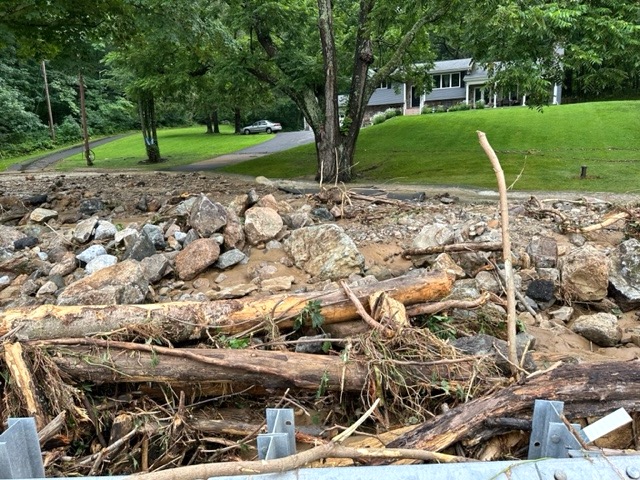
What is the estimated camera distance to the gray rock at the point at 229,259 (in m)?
6.34

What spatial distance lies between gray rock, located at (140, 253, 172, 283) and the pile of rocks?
1cm

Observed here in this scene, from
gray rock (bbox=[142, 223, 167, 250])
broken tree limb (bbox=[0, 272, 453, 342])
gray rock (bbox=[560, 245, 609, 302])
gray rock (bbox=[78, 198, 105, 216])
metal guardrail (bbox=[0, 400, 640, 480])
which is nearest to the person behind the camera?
metal guardrail (bbox=[0, 400, 640, 480])

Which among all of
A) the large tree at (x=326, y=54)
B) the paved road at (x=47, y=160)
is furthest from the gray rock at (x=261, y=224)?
the paved road at (x=47, y=160)

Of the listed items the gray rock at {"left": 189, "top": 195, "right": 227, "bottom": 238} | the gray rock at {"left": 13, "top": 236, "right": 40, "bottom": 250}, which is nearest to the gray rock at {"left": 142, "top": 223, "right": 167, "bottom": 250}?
the gray rock at {"left": 189, "top": 195, "right": 227, "bottom": 238}

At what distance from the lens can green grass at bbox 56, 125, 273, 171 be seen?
2470cm

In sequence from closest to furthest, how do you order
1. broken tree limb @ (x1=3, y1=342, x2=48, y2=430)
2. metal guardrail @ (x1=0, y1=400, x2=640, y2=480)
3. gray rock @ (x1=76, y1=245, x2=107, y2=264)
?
metal guardrail @ (x1=0, y1=400, x2=640, y2=480)
broken tree limb @ (x1=3, y1=342, x2=48, y2=430)
gray rock @ (x1=76, y1=245, x2=107, y2=264)

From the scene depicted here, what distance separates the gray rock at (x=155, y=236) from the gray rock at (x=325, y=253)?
1.69 meters

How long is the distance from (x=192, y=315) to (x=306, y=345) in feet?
3.01

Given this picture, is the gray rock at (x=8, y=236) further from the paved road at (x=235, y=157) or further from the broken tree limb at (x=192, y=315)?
the paved road at (x=235, y=157)

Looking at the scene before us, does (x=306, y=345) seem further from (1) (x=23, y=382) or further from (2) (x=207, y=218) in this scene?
(2) (x=207, y=218)

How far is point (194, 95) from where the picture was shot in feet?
65.7

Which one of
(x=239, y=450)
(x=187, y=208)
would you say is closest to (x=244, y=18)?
(x=187, y=208)

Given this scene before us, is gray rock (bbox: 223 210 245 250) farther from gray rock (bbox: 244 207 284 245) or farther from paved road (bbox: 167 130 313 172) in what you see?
paved road (bbox: 167 130 313 172)

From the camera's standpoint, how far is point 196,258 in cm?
616
